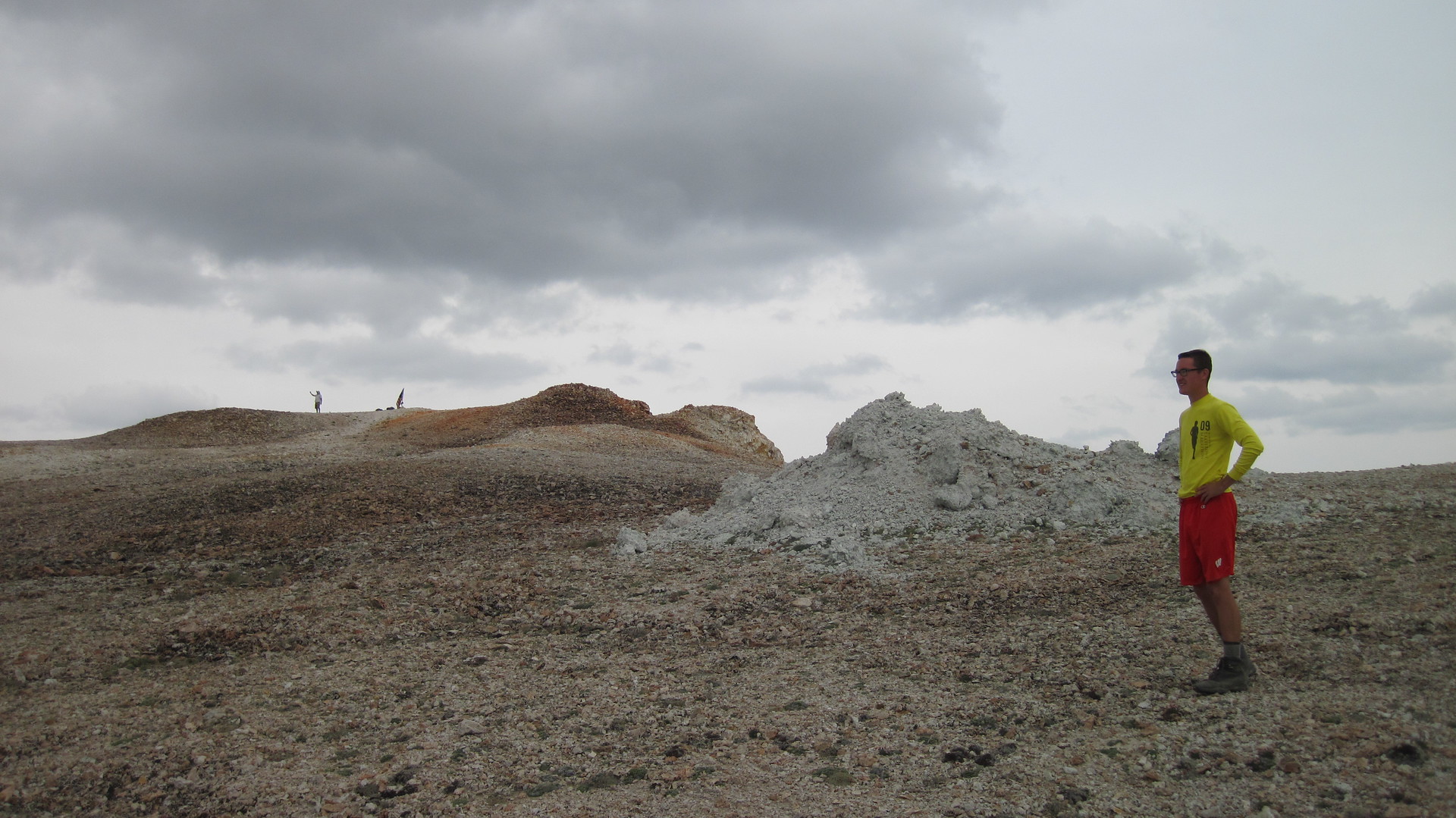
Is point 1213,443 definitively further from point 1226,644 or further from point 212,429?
point 212,429

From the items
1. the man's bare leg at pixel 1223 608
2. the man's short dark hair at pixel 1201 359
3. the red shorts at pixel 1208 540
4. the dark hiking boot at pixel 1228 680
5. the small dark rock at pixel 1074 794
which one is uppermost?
the man's short dark hair at pixel 1201 359

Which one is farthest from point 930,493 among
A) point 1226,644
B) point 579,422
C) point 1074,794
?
point 579,422

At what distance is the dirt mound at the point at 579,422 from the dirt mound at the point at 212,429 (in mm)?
3019

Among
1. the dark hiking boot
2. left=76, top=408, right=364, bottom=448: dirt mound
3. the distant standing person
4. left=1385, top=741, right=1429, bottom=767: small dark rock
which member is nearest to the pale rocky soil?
left=1385, top=741, right=1429, bottom=767: small dark rock

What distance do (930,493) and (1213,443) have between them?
5453 millimetres

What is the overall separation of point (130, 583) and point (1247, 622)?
10.4 metres

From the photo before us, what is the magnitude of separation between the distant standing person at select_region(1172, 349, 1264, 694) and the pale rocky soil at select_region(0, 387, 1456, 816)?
22 cm

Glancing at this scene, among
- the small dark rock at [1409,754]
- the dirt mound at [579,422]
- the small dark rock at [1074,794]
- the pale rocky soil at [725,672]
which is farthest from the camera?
the dirt mound at [579,422]

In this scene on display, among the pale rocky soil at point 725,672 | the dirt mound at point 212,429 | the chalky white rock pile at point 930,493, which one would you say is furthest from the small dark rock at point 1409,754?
the dirt mound at point 212,429

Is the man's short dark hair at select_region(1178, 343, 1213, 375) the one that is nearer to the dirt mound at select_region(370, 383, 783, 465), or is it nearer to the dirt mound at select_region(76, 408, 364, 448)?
the dirt mound at select_region(370, 383, 783, 465)

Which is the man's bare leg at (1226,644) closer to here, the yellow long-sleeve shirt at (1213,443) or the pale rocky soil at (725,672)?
the pale rocky soil at (725,672)

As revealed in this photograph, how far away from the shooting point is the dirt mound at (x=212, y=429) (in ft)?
87.5

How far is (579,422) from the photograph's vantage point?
25.2 meters

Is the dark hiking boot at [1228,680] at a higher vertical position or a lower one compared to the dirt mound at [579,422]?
lower
